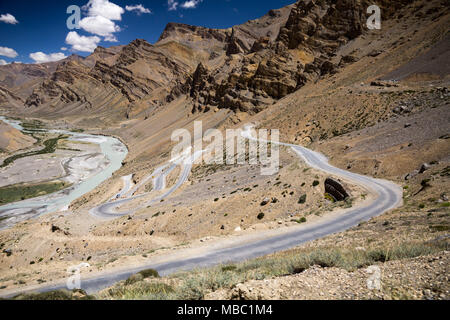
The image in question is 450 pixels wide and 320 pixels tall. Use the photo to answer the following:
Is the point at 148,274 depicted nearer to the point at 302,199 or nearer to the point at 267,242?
the point at 267,242

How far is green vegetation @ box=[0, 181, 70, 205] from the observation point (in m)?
53.7

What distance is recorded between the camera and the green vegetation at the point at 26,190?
5369cm

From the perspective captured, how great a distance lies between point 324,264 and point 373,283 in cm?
202

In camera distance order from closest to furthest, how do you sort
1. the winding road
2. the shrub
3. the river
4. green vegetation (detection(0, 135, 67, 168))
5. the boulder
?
the shrub < the winding road < the boulder < the river < green vegetation (detection(0, 135, 67, 168))

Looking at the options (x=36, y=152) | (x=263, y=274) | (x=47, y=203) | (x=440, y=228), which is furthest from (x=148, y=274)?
(x=36, y=152)

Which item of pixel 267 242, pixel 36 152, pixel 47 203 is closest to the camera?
pixel 267 242

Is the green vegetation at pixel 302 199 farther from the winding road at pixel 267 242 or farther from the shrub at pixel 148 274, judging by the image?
the shrub at pixel 148 274

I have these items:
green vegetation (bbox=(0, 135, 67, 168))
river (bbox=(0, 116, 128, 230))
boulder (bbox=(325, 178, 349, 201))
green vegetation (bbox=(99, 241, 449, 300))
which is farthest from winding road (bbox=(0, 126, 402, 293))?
green vegetation (bbox=(0, 135, 67, 168))

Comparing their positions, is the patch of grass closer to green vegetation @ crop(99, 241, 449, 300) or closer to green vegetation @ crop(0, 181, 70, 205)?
green vegetation @ crop(99, 241, 449, 300)

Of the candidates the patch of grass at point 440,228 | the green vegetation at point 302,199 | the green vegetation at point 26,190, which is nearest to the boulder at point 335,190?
the green vegetation at point 302,199

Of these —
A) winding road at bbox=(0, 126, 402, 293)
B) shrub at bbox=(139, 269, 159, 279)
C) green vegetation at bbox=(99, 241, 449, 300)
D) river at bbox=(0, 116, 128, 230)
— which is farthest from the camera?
river at bbox=(0, 116, 128, 230)

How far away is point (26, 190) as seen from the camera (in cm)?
5803

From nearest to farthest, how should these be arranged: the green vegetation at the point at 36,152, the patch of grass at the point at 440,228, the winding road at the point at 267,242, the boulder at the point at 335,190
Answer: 1. the patch of grass at the point at 440,228
2. the winding road at the point at 267,242
3. the boulder at the point at 335,190
4. the green vegetation at the point at 36,152

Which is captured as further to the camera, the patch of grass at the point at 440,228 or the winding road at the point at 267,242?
the winding road at the point at 267,242
